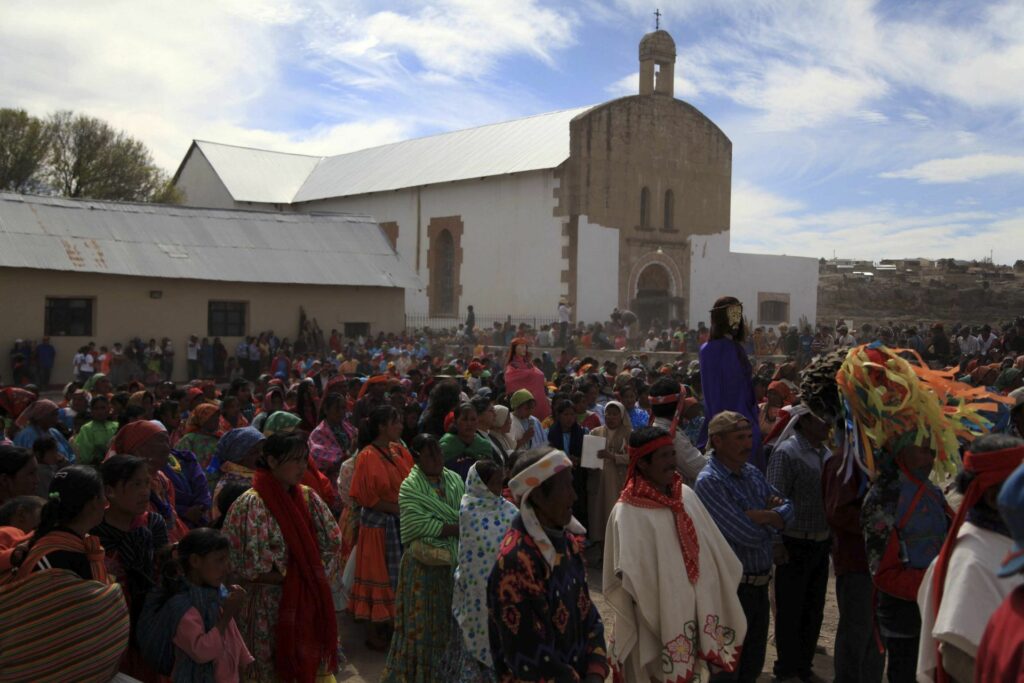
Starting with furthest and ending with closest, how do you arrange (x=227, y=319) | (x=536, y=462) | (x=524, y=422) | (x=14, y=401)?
(x=227, y=319), (x=524, y=422), (x=14, y=401), (x=536, y=462)

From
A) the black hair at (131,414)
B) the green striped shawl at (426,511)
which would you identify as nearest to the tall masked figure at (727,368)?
the green striped shawl at (426,511)

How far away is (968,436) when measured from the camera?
16.3 ft

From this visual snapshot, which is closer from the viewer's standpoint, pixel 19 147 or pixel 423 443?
pixel 423 443

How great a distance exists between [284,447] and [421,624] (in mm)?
1365

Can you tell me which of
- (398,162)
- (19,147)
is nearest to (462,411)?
(398,162)

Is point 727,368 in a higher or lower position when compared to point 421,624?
higher

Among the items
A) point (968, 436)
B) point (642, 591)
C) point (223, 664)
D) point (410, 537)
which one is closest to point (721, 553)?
point (642, 591)

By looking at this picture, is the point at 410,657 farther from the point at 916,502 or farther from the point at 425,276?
the point at 425,276

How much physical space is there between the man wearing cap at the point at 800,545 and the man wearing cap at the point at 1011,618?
335 centimetres

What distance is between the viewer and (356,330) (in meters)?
27.9

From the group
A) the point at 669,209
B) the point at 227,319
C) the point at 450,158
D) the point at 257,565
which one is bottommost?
the point at 257,565

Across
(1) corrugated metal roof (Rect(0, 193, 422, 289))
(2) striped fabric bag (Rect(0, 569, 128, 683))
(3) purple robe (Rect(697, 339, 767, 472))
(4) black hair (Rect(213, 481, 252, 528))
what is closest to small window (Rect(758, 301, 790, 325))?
(1) corrugated metal roof (Rect(0, 193, 422, 289))

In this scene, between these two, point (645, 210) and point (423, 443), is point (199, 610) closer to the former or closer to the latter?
point (423, 443)

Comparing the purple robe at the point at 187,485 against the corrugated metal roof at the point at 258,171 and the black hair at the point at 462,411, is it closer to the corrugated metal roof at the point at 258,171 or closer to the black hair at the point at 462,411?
the black hair at the point at 462,411
